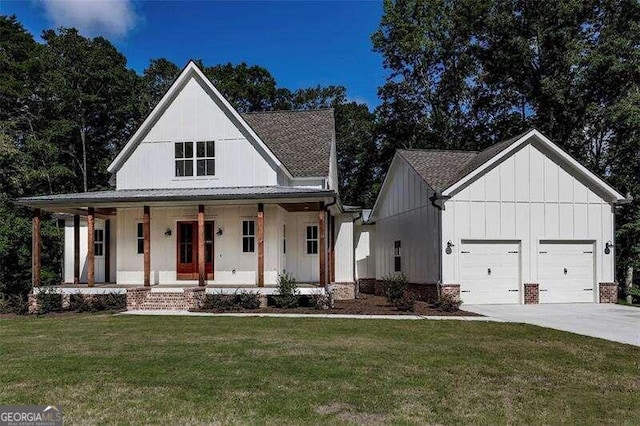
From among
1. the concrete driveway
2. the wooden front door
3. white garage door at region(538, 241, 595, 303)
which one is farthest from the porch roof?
white garage door at region(538, 241, 595, 303)

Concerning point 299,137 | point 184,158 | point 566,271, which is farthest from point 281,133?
point 566,271

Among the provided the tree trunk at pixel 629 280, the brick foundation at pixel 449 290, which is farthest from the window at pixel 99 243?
the tree trunk at pixel 629 280

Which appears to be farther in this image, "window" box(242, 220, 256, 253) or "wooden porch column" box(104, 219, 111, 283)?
"wooden porch column" box(104, 219, 111, 283)

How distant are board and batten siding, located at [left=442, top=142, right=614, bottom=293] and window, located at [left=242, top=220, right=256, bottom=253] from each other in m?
6.68

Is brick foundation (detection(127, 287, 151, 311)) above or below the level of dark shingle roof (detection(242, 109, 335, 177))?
below

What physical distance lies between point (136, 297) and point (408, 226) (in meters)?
10.9

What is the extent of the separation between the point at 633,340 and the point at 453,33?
93.0 ft

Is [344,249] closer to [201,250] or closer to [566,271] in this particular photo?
[201,250]

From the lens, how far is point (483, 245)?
1697 cm

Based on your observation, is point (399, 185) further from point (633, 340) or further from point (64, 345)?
point (64, 345)

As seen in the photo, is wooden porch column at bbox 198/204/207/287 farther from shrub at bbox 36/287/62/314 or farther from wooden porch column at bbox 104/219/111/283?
wooden porch column at bbox 104/219/111/283

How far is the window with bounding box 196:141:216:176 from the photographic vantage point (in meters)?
18.1

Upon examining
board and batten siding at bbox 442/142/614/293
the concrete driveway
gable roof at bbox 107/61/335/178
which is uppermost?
gable roof at bbox 107/61/335/178

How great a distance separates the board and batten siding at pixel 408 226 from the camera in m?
17.7
